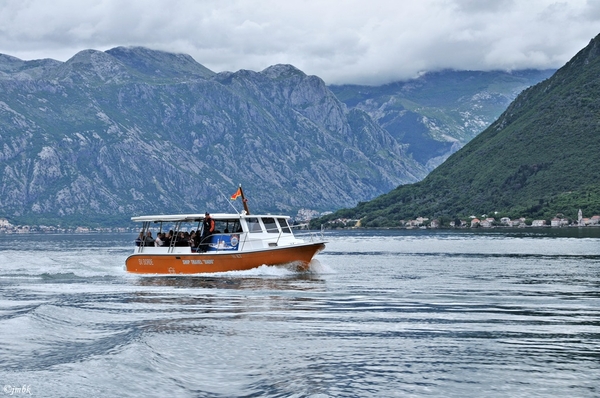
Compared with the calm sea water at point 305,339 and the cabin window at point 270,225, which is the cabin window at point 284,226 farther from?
the calm sea water at point 305,339

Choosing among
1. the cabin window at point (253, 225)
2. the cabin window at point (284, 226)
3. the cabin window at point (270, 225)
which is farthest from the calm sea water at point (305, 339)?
the cabin window at point (284, 226)

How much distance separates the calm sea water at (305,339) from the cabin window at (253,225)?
338 inches

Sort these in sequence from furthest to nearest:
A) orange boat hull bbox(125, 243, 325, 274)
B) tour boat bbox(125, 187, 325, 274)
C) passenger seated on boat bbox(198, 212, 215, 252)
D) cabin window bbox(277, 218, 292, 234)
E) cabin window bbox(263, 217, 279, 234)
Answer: cabin window bbox(277, 218, 292, 234) < cabin window bbox(263, 217, 279, 234) < passenger seated on boat bbox(198, 212, 215, 252) < tour boat bbox(125, 187, 325, 274) < orange boat hull bbox(125, 243, 325, 274)

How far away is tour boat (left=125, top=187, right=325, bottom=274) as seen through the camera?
184 feet

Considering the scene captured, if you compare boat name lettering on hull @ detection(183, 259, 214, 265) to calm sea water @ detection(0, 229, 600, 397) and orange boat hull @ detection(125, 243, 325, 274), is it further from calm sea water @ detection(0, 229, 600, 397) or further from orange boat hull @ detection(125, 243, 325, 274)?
calm sea water @ detection(0, 229, 600, 397)

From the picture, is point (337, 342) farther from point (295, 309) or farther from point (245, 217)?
point (245, 217)

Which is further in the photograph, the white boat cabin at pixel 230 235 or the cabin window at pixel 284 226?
the cabin window at pixel 284 226

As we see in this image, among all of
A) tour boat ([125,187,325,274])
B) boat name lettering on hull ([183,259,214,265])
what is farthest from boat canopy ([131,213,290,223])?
boat name lettering on hull ([183,259,214,265])

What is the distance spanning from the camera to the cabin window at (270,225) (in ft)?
191

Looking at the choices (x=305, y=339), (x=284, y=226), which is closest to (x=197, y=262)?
(x=284, y=226)

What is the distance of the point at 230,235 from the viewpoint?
57.5 m

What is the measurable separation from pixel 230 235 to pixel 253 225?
189 centimetres

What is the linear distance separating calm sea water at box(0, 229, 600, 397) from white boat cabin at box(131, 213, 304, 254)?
7.92m

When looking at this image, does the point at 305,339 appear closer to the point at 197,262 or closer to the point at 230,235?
the point at 230,235
